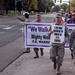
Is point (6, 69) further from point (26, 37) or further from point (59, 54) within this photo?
point (26, 37)

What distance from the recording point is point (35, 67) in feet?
33.4

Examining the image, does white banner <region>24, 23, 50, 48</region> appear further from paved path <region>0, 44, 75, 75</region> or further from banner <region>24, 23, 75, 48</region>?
paved path <region>0, 44, 75, 75</region>

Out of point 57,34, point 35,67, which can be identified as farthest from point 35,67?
point 57,34

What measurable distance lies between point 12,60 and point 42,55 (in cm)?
158

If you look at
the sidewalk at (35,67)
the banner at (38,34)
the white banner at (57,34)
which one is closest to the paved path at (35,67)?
the sidewalk at (35,67)

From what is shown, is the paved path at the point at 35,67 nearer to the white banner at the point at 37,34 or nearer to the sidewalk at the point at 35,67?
the sidewalk at the point at 35,67

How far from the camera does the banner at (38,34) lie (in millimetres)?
12279

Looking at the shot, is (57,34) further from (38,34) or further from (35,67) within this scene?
(38,34)

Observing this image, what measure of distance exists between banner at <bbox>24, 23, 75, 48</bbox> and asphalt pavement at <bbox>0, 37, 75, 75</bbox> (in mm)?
493

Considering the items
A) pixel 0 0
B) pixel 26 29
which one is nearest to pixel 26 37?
pixel 26 29

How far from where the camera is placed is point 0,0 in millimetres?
81500

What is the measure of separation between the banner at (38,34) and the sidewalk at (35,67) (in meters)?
0.52

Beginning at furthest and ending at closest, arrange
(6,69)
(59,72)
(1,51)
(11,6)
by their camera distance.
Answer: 1. (11,6)
2. (1,51)
3. (6,69)
4. (59,72)

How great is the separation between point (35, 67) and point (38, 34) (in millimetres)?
2371
